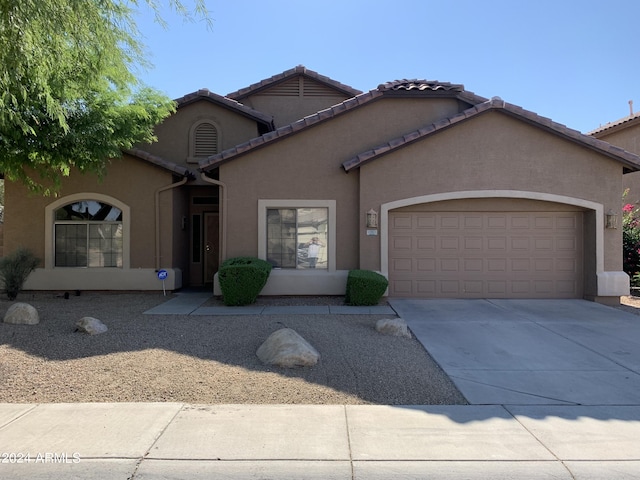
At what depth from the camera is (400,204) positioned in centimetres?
1104

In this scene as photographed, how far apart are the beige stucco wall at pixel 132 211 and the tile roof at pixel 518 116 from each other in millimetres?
5337

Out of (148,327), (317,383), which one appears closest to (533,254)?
(317,383)

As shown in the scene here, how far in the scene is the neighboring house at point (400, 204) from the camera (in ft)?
36.2

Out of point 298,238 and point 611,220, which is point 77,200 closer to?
point 298,238

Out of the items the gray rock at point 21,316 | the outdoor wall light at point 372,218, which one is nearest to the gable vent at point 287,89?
the outdoor wall light at point 372,218

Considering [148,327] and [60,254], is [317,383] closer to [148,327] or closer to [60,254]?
[148,327]

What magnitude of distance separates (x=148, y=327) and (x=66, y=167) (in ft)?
15.6

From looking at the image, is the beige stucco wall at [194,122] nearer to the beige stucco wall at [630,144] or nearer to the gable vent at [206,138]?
the gable vent at [206,138]

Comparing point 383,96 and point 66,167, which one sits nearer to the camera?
point 66,167

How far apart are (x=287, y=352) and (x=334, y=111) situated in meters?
7.09

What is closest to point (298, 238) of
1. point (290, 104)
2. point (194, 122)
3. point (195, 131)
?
point (195, 131)

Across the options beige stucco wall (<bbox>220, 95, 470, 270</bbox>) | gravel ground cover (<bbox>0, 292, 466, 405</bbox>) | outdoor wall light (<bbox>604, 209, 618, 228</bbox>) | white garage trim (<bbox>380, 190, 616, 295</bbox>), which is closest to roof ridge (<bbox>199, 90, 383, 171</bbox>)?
beige stucco wall (<bbox>220, 95, 470, 270</bbox>)

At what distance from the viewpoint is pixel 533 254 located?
11430 mm

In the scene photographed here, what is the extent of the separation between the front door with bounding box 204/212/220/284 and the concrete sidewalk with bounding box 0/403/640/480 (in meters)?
9.38
